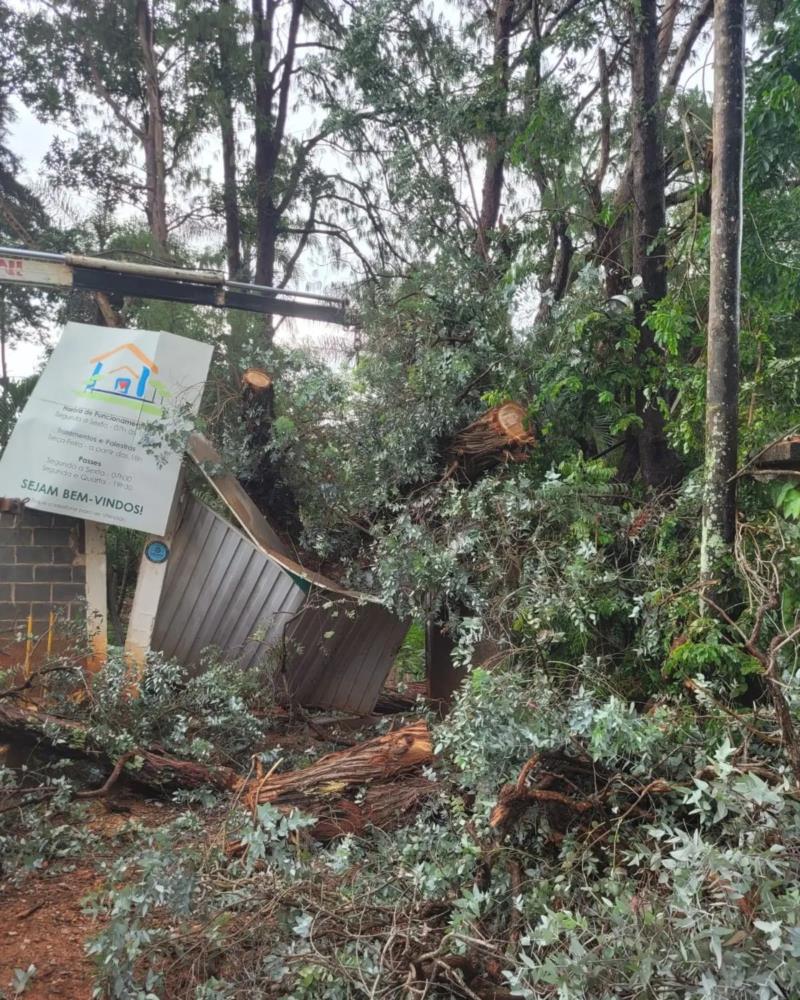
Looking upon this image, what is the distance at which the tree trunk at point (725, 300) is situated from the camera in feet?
14.0

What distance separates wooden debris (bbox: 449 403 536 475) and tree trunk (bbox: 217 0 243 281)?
8.74 meters

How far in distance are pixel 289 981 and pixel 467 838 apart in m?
1.01

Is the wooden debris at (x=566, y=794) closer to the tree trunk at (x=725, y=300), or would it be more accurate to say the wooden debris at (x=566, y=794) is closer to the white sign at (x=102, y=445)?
the tree trunk at (x=725, y=300)

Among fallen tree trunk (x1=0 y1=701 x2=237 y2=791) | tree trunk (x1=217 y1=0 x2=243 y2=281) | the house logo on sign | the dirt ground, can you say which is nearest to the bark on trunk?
tree trunk (x1=217 y1=0 x2=243 y2=281)

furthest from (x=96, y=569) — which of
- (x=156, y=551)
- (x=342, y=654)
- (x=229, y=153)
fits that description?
(x=229, y=153)

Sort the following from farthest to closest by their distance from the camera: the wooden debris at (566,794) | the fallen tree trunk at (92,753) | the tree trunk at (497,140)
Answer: the tree trunk at (497,140) → the fallen tree trunk at (92,753) → the wooden debris at (566,794)

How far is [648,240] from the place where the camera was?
5984 millimetres

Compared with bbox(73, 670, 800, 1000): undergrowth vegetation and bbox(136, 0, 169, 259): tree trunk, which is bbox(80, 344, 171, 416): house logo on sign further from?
bbox(136, 0, 169, 259): tree trunk

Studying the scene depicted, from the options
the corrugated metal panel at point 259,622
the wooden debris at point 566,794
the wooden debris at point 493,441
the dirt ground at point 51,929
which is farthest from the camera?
the corrugated metal panel at point 259,622

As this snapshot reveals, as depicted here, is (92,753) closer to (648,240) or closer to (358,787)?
(358,787)

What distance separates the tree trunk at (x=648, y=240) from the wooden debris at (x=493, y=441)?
2.92ft

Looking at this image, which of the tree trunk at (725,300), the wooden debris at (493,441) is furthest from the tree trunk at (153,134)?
the tree trunk at (725,300)

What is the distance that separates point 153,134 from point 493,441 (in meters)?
10.8

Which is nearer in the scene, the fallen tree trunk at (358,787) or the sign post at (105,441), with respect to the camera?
the fallen tree trunk at (358,787)
